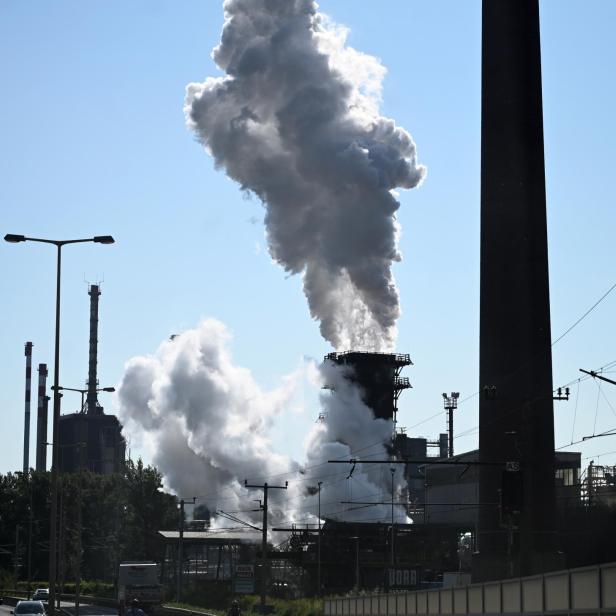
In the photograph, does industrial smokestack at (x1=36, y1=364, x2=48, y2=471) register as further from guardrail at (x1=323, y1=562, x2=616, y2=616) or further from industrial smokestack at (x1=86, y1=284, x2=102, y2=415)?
guardrail at (x1=323, y1=562, x2=616, y2=616)

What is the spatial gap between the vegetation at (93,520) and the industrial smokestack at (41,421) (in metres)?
23.1

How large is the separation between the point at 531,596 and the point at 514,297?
3657 cm

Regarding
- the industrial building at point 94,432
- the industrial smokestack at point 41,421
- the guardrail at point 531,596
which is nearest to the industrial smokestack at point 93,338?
the industrial building at point 94,432

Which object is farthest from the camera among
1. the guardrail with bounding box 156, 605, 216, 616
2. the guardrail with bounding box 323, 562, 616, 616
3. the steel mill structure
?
the steel mill structure

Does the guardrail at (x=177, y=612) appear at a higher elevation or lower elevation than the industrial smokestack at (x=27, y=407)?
lower

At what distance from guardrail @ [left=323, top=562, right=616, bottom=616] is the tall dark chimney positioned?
17023 millimetres

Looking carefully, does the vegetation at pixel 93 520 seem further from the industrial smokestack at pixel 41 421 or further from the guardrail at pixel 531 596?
the guardrail at pixel 531 596

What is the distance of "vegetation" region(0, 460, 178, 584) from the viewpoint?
13000cm

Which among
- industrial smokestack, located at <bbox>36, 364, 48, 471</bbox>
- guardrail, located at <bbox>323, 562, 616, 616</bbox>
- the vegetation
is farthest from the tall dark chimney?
industrial smokestack, located at <bbox>36, 364, 48, 471</bbox>

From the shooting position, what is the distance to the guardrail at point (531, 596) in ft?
84.5

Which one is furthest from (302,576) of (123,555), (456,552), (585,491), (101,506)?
(101,506)

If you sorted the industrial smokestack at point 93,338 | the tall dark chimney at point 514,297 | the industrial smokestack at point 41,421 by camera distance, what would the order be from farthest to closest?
the industrial smokestack at point 93,338
the industrial smokestack at point 41,421
the tall dark chimney at point 514,297

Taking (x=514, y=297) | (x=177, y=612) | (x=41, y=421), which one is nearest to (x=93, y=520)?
(x=41, y=421)

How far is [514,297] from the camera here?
217 ft
